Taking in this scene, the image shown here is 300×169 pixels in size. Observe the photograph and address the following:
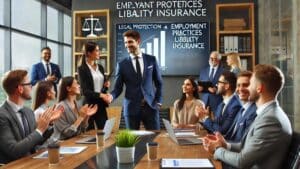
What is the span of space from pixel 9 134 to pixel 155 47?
13.2 feet

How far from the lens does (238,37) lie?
5910mm

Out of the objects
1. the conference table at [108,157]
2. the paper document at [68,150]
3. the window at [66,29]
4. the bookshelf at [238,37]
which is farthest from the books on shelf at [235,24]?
the window at [66,29]

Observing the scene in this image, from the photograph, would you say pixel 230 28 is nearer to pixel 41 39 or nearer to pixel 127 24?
pixel 127 24

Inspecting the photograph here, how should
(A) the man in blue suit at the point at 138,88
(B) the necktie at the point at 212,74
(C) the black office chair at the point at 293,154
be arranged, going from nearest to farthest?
(C) the black office chair at the point at 293,154
(A) the man in blue suit at the point at 138,88
(B) the necktie at the point at 212,74

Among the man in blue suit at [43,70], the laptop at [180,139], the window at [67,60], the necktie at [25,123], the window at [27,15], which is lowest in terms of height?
the laptop at [180,139]

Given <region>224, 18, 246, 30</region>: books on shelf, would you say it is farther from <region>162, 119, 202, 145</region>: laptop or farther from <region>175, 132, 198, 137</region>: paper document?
<region>162, 119, 202, 145</region>: laptop

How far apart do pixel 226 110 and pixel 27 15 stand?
16.6 feet

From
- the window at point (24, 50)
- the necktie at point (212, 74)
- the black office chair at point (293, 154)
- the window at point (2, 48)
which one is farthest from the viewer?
the window at point (24, 50)

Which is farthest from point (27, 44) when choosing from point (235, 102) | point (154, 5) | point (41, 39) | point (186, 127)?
point (235, 102)

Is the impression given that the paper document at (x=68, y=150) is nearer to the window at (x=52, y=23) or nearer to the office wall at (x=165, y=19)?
the office wall at (x=165, y=19)

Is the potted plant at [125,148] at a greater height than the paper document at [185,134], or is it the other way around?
the potted plant at [125,148]

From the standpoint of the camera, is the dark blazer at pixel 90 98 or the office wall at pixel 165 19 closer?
the dark blazer at pixel 90 98

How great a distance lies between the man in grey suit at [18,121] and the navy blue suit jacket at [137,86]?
1.35 metres

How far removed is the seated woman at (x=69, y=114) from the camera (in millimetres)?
3145
